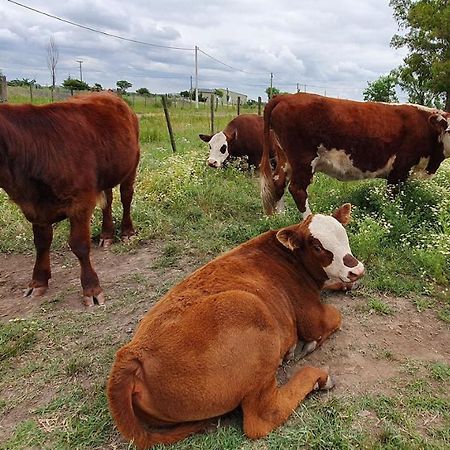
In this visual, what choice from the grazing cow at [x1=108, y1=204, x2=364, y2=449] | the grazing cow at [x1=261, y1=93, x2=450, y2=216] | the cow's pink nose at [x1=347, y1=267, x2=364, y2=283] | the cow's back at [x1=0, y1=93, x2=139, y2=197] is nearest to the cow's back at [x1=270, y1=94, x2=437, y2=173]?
the grazing cow at [x1=261, y1=93, x2=450, y2=216]

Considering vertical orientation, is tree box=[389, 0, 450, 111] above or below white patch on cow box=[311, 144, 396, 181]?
above

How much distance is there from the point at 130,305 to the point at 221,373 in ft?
6.66

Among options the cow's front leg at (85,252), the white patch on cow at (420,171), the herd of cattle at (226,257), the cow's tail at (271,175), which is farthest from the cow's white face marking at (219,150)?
the cow's front leg at (85,252)

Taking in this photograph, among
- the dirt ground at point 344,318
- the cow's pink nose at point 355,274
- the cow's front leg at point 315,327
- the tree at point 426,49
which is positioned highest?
the tree at point 426,49

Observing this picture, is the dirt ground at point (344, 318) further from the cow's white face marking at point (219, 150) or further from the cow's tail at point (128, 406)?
the cow's white face marking at point (219, 150)

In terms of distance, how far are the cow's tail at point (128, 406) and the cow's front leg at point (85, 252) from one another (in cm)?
211

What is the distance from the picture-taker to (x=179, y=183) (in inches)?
305

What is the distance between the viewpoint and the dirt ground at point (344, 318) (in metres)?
3.41

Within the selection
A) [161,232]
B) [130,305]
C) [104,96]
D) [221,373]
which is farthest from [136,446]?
[104,96]

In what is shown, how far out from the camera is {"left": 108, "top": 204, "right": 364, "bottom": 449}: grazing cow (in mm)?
2562

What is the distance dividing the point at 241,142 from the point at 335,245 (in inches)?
274

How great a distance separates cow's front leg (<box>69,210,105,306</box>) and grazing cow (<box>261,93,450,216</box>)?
106 inches

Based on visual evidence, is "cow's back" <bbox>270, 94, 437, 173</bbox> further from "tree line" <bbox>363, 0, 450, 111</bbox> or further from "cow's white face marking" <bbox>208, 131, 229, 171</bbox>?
"tree line" <bbox>363, 0, 450, 111</bbox>

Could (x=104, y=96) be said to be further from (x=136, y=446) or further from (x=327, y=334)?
(x=136, y=446)
